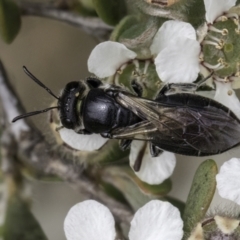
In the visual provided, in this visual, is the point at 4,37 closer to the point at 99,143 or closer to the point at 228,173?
the point at 99,143

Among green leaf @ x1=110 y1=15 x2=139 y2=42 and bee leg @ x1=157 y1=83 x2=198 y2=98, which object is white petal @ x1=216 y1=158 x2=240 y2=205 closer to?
bee leg @ x1=157 y1=83 x2=198 y2=98

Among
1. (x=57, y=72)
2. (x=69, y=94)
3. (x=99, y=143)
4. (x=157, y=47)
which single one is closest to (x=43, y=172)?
(x=99, y=143)

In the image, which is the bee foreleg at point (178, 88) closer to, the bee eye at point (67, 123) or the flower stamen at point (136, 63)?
the flower stamen at point (136, 63)

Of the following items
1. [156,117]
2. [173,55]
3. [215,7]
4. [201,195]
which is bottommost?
[201,195]

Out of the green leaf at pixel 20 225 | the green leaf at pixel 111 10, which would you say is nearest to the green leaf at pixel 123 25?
the green leaf at pixel 111 10

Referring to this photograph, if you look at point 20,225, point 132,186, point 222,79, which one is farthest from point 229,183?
point 20,225

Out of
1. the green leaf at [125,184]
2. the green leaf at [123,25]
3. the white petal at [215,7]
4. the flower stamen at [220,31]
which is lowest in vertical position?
the green leaf at [125,184]

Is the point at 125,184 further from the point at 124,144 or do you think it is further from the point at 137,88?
the point at 137,88
